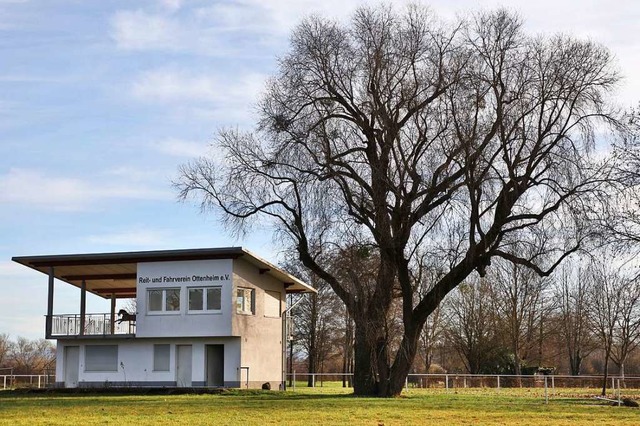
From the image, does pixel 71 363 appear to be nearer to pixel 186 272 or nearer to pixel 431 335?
pixel 186 272

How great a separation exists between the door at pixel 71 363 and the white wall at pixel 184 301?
4.43m

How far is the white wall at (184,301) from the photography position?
46000 millimetres

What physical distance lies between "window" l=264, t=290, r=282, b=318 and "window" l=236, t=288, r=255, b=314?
1494 millimetres

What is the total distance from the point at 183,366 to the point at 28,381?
1827 centimetres

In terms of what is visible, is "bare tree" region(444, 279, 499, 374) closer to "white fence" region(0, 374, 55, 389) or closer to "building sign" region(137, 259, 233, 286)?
"building sign" region(137, 259, 233, 286)

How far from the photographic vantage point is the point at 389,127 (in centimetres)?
3572

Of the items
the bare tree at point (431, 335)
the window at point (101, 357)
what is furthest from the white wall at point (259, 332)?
the bare tree at point (431, 335)

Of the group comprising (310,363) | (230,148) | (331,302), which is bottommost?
(310,363)

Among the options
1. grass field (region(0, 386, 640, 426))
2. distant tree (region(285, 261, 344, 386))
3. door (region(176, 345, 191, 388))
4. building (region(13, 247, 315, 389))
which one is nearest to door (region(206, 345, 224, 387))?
building (region(13, 247, 315, 389))

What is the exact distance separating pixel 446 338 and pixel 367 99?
127 ft

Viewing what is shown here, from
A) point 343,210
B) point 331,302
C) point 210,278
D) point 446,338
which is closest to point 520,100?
point 343,210

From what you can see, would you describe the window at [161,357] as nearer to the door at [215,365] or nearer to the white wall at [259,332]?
the door at [215,365]

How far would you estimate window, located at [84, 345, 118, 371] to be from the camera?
48031mm

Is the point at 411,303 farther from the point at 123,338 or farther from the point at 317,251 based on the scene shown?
the point at 123,338
